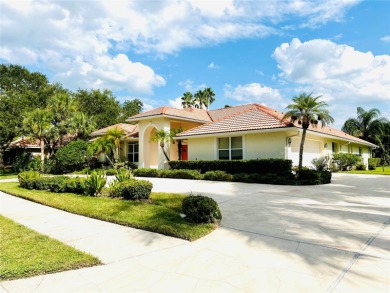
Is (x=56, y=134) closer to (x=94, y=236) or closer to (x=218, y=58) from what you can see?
(x=218, y=58)

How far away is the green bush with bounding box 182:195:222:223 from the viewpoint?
6.19 metres

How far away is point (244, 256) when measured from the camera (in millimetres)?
4301

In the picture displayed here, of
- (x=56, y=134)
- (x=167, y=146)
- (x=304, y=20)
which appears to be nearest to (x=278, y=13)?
(x=304, y=20)

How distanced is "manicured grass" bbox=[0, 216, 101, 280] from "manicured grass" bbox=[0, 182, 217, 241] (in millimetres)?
1709

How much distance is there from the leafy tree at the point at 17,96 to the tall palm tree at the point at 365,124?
148 feet

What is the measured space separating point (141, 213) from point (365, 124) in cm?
4299

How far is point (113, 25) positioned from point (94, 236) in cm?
1205

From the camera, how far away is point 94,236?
219 inches

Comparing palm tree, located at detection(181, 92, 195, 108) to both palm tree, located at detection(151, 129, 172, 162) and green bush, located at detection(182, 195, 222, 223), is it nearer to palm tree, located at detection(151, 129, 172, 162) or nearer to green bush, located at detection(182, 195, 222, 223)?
palm tree, located at detection(151, 129, 172, 162)

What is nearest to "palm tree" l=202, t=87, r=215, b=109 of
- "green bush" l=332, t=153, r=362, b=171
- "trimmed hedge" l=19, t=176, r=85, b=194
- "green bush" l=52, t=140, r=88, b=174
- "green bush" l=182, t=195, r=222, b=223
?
"green bush" l=52, t=140, r=88, b=174

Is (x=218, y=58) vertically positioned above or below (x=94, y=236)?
above

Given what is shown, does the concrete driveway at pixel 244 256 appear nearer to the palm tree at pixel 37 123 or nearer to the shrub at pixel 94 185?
the shrub at pixel 94 185

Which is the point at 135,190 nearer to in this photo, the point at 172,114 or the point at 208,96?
the point at 172,114

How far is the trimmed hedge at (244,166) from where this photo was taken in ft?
50.1
